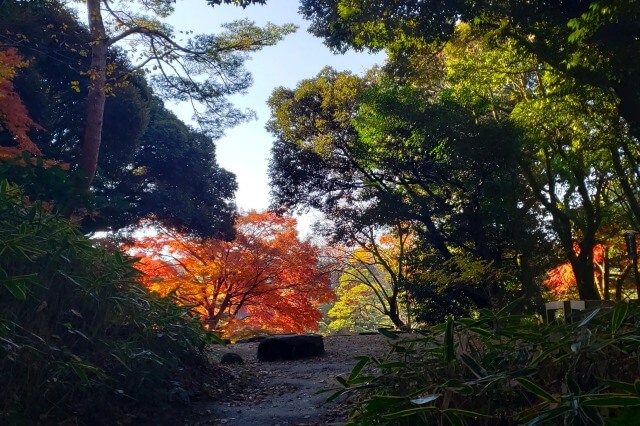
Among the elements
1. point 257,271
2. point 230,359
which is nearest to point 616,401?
point 230,359

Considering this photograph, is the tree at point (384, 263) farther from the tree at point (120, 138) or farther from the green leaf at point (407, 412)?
the green leaf at point (407, 412)

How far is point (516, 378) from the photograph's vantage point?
741mm

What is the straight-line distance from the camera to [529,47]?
7.95m

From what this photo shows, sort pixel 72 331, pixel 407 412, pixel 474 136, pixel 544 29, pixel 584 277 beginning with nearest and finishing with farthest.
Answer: pixel 407 412, pixel 72 331, pixel 544 29, pixel 474 136, pixel 584 277

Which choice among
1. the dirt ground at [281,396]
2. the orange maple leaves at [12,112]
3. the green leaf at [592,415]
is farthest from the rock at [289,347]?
the green leaf at [592,415]

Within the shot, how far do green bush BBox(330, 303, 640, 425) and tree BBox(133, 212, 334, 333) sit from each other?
50.3ft

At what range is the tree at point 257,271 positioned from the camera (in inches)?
642

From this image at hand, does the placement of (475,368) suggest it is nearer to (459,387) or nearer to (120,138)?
(459,387)

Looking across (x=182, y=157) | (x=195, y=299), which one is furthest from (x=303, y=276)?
(x=182, y=157)

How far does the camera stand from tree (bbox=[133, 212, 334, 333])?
1630 cm

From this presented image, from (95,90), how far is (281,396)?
7514 mm

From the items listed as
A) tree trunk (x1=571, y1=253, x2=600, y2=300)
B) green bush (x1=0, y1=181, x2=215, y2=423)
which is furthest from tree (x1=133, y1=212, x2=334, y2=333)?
green bush (x1=0, y1=181, x2=215, y2=423)

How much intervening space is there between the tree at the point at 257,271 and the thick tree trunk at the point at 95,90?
20.3 ft

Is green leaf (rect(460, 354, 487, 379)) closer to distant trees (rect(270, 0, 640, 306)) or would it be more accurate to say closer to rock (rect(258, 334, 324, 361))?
distant trees (rect(270, 0, 640, 306))
